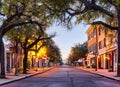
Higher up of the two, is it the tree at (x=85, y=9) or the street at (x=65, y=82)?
the tree at (x=85, y=9)

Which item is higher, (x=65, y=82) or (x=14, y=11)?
(x=14, y=11)

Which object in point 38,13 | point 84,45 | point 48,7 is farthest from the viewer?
point 84,45

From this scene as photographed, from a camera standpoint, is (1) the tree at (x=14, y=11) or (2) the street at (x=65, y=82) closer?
(2) the street at (x=65, y=82)

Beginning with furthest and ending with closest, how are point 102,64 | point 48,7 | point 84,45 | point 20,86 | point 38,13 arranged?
point 84,45, point 102,64, point 48,7, point 38,13, point 20,86

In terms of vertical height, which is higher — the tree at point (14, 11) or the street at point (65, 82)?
the tree at point (14, 11)

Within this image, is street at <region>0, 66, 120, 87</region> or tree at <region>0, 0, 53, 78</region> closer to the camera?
street at <region>0, 66, 120, 87</region>

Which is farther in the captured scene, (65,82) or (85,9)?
(85,9)

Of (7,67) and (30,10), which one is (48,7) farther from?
(7,67)

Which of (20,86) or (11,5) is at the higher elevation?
(11,5)

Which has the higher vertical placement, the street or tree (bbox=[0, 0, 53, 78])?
tree (bbox=[0, 0, 53, 78])

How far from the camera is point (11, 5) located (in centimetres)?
3362

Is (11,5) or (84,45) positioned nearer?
(11,5)

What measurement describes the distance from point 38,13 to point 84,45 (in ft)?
339

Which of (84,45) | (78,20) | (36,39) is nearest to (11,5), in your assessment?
(78,20)
